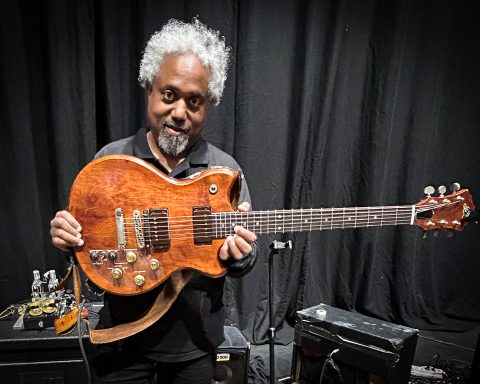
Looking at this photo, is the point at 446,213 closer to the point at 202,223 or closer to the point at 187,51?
the point at 202,223

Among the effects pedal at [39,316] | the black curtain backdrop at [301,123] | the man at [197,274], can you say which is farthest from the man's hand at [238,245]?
the black curtain backdrop at [301,123]

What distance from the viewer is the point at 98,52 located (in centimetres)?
218

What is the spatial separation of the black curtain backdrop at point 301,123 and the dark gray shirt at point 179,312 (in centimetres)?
119

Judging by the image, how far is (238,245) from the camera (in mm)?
1129

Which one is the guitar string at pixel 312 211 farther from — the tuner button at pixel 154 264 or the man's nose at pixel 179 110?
the man's nose at pixel 179 110

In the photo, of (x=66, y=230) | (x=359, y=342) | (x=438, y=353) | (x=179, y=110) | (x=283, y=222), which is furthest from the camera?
(x=438, y=353)

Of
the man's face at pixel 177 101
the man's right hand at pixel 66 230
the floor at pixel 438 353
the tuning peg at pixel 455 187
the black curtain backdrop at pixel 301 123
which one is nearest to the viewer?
the man's right hand at pixel 66 230

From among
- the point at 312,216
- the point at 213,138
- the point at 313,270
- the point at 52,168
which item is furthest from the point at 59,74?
the point at 313,270

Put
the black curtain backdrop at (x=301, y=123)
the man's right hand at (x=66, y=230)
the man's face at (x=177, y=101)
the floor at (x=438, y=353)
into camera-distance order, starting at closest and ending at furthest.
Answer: the man's right hand at (x=66, y=230)
the man's face at (x=177, y=101)
the black curtain backdrop at (x=301, y=123)
the floor at (x=438, y=353)

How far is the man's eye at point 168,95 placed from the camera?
3.90 feet

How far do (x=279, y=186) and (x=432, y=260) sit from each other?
1.55 metres

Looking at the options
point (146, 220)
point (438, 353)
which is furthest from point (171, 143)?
point (438, 353)

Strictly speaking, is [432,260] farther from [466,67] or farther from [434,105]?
[466,67]

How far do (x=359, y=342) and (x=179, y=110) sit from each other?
1.53 m
